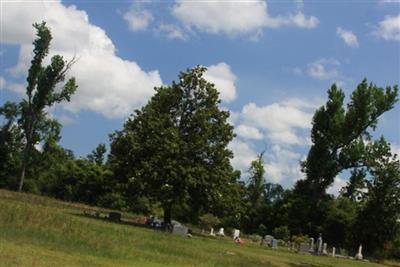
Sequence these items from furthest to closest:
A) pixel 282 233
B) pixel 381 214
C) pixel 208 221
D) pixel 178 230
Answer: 1. pixel 208 221
2. pixel 282 233
3. pixel 381 214
4. pixel 178 230

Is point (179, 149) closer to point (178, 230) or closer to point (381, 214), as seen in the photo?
point (178, 230)

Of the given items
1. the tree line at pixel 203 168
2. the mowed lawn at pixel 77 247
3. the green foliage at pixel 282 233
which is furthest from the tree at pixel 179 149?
the green foliage at pixel 282 233

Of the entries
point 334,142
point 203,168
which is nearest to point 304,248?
point 203,168

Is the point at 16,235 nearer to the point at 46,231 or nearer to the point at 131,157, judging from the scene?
the point at 46,231

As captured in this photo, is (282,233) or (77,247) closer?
(77,247)

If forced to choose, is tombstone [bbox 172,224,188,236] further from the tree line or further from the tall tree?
the tall tree

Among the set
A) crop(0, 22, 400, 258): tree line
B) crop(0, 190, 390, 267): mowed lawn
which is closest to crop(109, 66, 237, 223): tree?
crop(0, 22, 400, 258): tree line

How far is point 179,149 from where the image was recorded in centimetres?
4412

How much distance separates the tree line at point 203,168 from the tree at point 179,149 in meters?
0.08

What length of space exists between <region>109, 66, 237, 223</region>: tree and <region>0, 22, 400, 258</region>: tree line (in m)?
0.08

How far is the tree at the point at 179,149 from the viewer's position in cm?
4344

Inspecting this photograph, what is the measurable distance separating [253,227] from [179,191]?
110 feet

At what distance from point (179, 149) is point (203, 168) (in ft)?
7.29

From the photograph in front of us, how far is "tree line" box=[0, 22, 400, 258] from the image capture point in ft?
146
